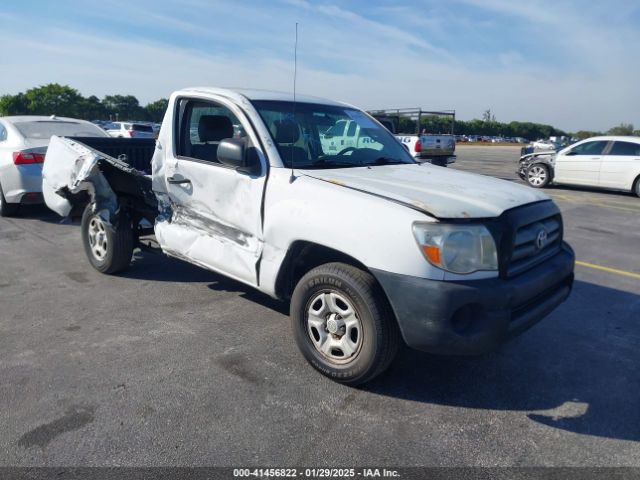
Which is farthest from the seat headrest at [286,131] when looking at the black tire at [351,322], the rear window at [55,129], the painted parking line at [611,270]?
the rear window at [55,129]

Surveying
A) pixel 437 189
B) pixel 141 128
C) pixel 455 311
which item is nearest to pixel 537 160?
pixel 437 189

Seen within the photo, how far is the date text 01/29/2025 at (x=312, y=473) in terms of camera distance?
2.44 metres

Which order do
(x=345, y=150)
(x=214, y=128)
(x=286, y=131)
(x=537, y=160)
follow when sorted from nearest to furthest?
(x=286, y=131)
(x=345, y=150)
(x=214, y=128)
(x=537, y=160)

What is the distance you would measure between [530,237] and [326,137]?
6.05ft

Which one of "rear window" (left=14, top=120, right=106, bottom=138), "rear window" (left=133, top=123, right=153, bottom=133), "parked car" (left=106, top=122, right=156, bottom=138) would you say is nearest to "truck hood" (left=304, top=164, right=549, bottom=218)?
"rear window" (left=14, top=120, right=106, bottom=138)

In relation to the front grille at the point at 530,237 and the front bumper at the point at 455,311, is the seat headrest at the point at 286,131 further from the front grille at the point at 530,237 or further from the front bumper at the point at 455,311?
the front grille at the point at 530,237

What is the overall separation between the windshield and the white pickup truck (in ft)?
0.05

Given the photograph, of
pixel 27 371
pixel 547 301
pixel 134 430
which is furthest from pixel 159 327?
pixel 547 301

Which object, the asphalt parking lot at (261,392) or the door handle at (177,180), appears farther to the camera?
the door handle at (177,180)

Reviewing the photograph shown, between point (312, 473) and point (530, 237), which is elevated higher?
Answer: point (530, 237)

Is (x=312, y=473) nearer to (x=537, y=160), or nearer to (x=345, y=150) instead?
(x=345, y=150)

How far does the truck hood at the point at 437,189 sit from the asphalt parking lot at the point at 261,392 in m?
1.21

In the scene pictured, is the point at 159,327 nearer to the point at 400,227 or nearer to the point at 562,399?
the point at 400,227

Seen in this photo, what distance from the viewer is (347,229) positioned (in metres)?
3.03
